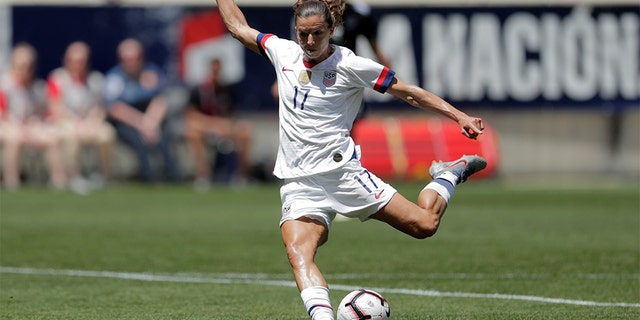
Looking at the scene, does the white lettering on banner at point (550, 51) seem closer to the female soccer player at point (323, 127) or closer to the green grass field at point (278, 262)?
the green grass field at point (278, 262)

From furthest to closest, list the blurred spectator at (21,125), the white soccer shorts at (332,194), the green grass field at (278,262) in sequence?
the blurred spectator at (21,125) → the green grass field at (278,262) → the white soccer shorts at (332,194)

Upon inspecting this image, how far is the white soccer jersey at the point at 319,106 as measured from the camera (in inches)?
289

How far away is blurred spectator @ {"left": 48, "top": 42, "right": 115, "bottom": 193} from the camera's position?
22.2 m

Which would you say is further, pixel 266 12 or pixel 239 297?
pixel 266 12

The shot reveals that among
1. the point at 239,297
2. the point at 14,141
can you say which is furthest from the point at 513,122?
the point at 239,297

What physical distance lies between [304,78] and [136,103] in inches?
617

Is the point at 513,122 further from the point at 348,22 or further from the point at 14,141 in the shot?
the point at 348,22

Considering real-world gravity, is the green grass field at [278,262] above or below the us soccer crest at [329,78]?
below

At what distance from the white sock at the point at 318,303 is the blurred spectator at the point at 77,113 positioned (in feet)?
51.1

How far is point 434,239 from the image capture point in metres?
13.3

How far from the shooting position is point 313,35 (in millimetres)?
7195

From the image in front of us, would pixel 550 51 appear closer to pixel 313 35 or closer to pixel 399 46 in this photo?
pixel 399 46

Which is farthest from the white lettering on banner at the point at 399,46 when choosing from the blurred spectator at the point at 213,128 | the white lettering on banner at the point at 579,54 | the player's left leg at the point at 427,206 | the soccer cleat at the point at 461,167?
the player's left leg at the point at 427,206

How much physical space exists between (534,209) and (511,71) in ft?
24.8
